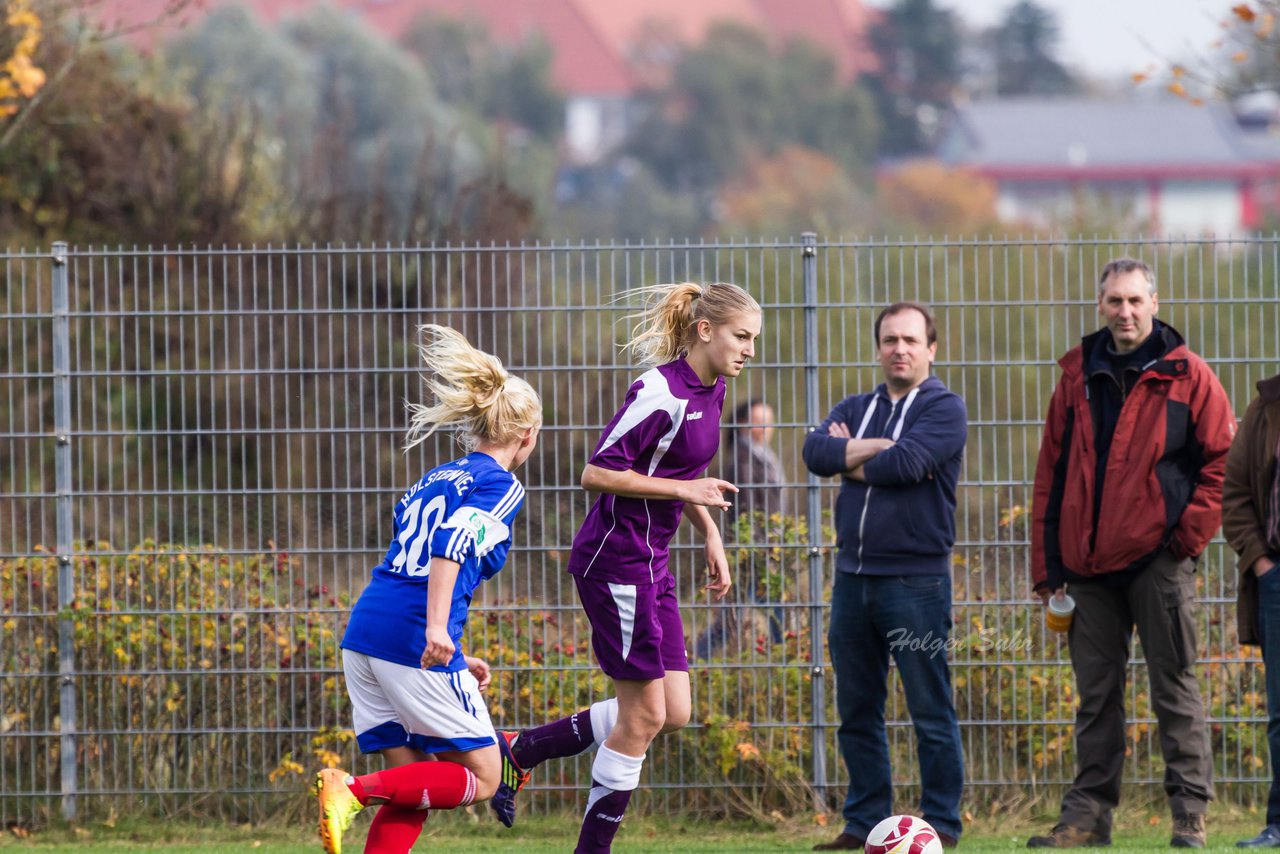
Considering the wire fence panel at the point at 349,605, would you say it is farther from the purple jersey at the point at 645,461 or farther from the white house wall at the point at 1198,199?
the white house wall at the point at 1198,199

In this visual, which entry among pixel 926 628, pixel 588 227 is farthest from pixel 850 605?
pixel 588 227

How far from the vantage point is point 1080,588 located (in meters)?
7.15

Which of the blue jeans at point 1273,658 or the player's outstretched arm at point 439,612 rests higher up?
the player's outstretched arm at point 439,612

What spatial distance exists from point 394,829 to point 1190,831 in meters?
3.12

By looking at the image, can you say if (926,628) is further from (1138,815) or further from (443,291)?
(443,291)

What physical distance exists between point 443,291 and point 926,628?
326 cm

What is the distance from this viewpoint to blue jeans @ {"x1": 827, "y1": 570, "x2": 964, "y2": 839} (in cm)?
698

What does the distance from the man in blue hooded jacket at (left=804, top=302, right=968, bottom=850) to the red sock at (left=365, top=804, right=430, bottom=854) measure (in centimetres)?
206

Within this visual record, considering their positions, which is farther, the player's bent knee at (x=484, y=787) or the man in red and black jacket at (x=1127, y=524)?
→ the man in red and black jacket at (x=1127, y=524)

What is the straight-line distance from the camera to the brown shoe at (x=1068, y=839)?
7129 millimetres

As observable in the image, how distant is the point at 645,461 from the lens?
238 inches

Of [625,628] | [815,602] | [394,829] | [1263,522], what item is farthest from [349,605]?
[1263,522]

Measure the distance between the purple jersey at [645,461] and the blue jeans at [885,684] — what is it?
1291mm

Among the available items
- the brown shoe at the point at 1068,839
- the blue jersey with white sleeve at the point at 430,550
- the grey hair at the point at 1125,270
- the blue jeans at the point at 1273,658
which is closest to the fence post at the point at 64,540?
the blue jersey with white sleeve at the point at 430,550
